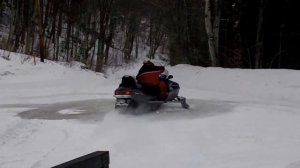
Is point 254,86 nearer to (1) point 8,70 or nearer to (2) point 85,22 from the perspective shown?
(1) point 8,70

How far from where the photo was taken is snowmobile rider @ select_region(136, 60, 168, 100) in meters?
11.6

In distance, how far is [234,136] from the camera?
873cm

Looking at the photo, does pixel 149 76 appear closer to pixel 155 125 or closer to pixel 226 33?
pixel 155 125

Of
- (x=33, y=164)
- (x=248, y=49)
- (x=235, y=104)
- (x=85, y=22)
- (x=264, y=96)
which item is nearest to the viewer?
(x=33, y=164)

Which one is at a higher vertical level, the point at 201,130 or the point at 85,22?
the point at 85,22

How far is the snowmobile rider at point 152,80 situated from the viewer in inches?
455

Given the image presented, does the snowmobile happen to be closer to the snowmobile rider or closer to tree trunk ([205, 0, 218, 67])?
the snowmobile rider

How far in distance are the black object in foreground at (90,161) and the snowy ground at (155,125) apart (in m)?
2.56

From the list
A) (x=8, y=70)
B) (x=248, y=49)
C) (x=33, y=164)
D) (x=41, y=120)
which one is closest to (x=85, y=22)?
(x=248, y=49)

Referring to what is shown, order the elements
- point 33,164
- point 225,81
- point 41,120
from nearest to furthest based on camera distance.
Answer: point 33,164 → point 41,120 → point 225,81

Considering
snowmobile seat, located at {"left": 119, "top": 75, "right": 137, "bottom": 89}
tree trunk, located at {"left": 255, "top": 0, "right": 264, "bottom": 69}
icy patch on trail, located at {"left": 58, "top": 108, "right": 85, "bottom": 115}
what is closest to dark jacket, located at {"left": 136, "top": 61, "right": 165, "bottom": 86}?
snowmobile seat, located at {"left": 119, "top": 75, "right": 137, "bottom": 89}

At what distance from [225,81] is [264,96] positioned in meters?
2.80

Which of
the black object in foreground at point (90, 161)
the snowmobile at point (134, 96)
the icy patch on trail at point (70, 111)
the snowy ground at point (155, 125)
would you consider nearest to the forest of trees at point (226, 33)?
the snowy ground at point (155, 125)

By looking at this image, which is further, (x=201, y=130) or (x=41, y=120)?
(x=41, y=120)
